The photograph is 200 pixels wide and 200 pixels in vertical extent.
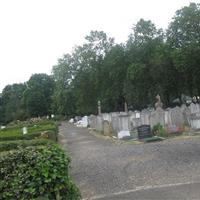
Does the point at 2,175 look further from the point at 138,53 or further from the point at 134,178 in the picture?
the point at 138,53

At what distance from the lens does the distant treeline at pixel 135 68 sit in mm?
59562

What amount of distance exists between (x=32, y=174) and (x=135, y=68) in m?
55.9

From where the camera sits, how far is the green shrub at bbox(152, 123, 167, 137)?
86.1 feet

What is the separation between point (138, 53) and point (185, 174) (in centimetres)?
5612

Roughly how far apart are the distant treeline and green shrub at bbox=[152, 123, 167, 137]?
29.9 metres

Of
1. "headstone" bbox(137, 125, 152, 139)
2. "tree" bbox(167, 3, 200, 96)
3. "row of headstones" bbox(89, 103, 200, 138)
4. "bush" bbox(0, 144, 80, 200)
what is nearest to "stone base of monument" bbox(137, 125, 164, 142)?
"headstone" bbox(137, 125, 152, 139)

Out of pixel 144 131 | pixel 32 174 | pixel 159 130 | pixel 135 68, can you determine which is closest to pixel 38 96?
pixel 135 68

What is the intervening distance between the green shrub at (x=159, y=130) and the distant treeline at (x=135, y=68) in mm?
29878

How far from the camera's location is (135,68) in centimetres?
6284

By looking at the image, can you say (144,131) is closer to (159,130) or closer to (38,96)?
(159,130)

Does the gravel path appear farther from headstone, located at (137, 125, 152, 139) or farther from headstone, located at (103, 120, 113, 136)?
headstone, located at (103, 120, 113, 136)

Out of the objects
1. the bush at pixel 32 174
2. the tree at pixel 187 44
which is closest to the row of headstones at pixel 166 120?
the bush at pixel 32 174

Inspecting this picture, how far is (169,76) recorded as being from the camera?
62438 millimetres

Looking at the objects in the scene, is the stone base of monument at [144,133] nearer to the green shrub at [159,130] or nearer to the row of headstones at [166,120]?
the green shrub at [159,130]
